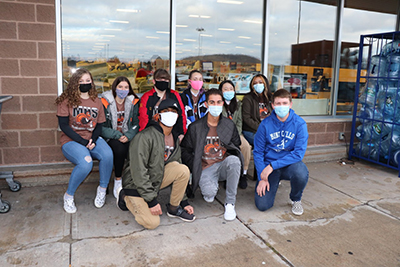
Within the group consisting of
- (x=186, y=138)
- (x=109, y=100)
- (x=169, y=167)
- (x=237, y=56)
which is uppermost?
(x=237, y=56)

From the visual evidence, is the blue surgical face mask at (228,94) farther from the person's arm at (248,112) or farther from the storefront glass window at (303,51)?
the storefront glass window at (303,51)

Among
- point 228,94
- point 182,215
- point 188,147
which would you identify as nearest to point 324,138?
point 228,94

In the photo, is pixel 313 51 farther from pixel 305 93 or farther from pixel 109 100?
pixel 109 100

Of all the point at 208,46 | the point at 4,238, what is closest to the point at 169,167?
the point at 4,238

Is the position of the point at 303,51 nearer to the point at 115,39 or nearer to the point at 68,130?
the point at 115,39

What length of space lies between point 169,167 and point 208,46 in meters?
3.03

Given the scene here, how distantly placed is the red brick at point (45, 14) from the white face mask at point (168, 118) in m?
2.18

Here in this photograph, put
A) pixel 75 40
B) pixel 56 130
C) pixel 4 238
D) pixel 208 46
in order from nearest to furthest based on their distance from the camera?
pixel 4 238, pixel 56 130, pixel 75 40, pixel 208 46

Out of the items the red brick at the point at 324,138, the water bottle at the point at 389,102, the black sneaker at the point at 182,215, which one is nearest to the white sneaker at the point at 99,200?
the black sneaker at the point at 182,215

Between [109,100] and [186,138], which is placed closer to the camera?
[186,138]

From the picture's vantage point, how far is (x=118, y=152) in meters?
3.76

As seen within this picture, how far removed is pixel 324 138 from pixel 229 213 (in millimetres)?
3385

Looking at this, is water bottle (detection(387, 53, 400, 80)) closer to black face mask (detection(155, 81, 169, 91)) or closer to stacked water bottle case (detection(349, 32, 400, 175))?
stacked water bottle case (detection(349, 32, 400, 175))

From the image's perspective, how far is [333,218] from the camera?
3.40 m
